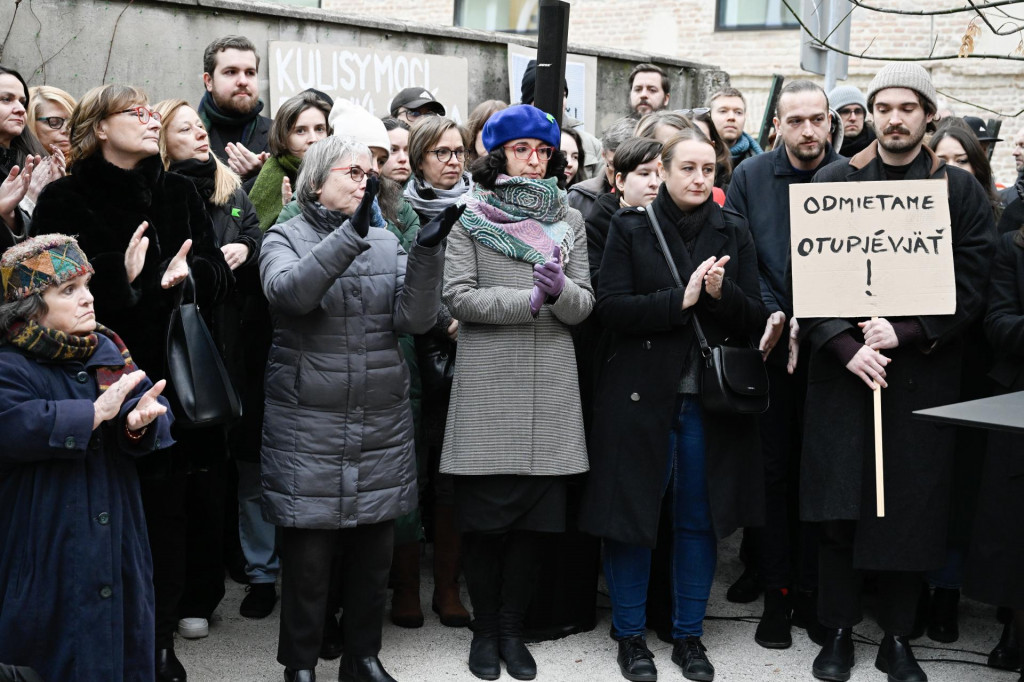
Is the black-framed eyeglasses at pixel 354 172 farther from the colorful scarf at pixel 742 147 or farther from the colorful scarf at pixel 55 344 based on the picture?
the colorful scarf at pixel 742 147

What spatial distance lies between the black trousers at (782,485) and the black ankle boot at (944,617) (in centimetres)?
57

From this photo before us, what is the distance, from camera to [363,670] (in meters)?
4.70

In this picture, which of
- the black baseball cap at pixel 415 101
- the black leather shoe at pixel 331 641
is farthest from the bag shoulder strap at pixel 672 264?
the black baseball cap at pixel 415 101

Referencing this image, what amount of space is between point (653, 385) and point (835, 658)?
140cm

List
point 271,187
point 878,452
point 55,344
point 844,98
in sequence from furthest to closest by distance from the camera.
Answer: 1. point 844,98
2. point 271,187
3. point 878,452
4. point 55,344

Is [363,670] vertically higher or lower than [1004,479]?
lower

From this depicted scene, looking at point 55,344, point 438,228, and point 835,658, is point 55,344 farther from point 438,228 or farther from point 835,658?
point 835,658

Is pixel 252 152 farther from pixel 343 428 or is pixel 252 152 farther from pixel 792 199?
pixel 792 199

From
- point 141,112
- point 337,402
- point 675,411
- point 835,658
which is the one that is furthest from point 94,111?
point 835,658

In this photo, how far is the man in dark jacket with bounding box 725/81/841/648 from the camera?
5.43m

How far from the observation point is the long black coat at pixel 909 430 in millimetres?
4867

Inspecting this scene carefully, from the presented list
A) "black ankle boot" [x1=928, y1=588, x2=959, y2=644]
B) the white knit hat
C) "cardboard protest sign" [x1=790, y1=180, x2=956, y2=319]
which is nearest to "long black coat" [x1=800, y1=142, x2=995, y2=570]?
"cardboard protest sign" [x1=790, y1=180, x2=956, y2=319]

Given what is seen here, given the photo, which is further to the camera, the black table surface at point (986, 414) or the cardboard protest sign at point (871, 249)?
the cardboard protest sign at point (871, 249)

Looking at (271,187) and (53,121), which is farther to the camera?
(271,187)
